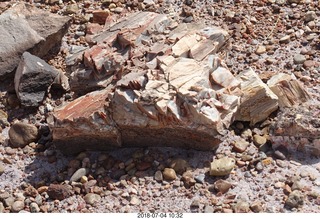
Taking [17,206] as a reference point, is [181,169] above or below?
above

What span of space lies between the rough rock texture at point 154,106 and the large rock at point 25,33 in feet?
2.91

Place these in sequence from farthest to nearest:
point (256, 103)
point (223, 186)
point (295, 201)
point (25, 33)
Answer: point (25, 33) → point (256, 103) → point (223, 186) → point (295, 201)

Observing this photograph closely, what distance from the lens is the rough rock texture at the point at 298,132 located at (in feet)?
15.9

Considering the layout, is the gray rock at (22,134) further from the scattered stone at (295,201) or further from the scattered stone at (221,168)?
the scattered stone at (295,201)

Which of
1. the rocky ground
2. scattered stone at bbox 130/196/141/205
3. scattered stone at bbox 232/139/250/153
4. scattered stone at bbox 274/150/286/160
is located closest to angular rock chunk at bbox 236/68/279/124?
the rocky ground

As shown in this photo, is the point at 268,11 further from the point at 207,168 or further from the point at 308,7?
the point at 207,168

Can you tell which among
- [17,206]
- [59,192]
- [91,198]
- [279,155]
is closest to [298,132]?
[279,155]

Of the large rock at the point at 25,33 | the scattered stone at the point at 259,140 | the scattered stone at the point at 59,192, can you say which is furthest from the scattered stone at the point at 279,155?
the large rock at the point at 25,33

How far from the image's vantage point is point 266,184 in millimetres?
4688

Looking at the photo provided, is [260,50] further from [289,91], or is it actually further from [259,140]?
[259,140]

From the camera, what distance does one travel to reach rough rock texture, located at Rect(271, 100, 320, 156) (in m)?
4.83

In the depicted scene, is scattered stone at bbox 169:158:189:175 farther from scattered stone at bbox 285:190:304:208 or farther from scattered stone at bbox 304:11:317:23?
scattered stone at bbox 304:11:317:23

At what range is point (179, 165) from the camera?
15.8 ft

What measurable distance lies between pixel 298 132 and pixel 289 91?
49cm
